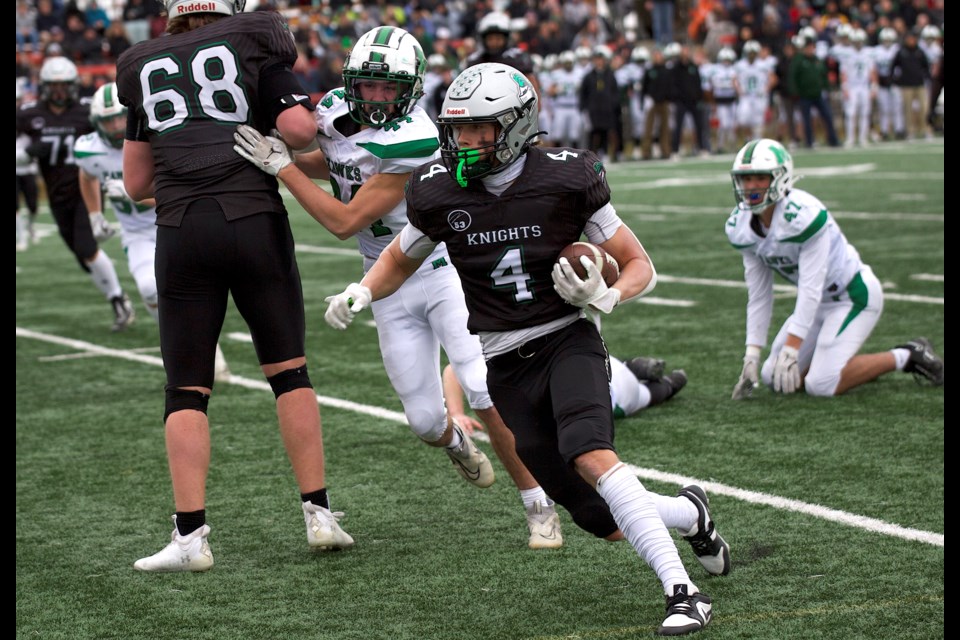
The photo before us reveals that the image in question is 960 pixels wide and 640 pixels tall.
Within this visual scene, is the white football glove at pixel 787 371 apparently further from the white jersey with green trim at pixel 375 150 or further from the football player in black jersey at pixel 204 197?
the football player in black jersey at pixel 204 197

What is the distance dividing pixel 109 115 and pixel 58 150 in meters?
2.36

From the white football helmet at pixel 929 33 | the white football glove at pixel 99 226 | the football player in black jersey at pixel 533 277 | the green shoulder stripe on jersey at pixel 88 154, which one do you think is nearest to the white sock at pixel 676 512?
the football player in black jersey at pixel 533 277

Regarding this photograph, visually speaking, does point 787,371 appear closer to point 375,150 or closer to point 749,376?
point 749,376

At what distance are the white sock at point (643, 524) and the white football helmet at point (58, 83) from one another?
7.91 metres

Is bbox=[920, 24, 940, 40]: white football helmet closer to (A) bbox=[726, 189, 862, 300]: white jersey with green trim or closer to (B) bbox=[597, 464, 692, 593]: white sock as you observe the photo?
(A) bbox=[726, 189, 862, 300]: white jersey with green trim

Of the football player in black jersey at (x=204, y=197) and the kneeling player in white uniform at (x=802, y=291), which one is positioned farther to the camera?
the kneeling player in white uniform at (x=802, y=291)

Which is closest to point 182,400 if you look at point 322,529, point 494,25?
point 322,529

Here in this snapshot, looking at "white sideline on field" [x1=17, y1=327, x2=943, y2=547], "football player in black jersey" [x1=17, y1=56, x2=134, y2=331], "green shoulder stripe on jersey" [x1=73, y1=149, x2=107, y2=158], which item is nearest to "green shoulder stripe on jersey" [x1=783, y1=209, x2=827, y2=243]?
→ "white sideline on field" [x1=17, y1=327, x2=943, y2=547]

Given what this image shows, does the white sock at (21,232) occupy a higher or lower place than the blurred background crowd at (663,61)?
lower

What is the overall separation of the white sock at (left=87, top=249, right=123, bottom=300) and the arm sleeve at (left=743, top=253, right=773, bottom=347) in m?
4.89

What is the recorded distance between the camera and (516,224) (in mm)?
4051

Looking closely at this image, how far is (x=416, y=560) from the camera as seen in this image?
473 cm

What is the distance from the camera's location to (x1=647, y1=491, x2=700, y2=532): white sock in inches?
159

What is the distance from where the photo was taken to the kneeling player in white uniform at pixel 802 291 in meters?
6.82
